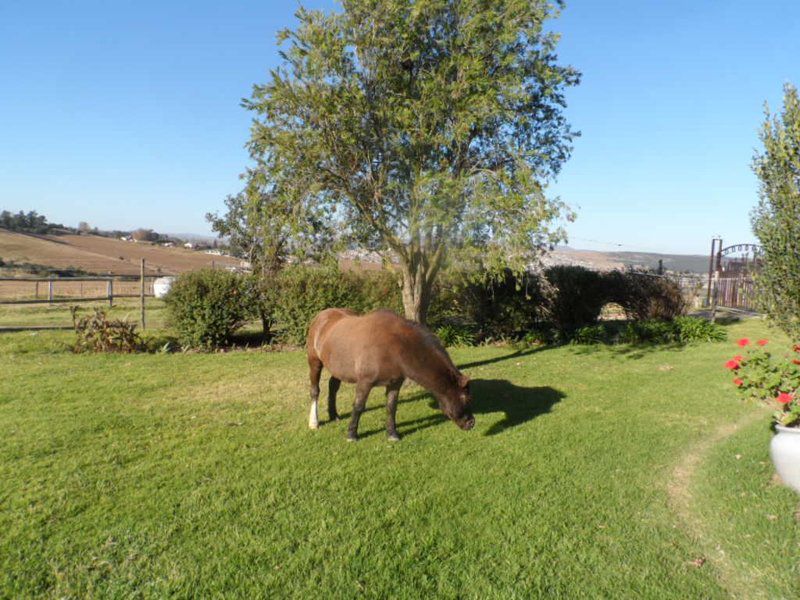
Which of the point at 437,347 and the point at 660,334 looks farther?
→ the point at 660,334

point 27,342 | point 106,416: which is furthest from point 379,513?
point 27,342

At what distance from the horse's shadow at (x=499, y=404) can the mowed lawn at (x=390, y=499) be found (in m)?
0.06

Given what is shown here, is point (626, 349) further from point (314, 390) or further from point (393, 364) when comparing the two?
point (314, 390)

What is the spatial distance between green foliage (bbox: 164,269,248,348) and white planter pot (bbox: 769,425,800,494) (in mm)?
12400

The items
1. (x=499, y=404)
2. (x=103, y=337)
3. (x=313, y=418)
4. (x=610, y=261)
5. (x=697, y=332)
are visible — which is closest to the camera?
(x=313, y=418)

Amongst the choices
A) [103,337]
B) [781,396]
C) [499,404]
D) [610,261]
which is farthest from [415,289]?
[610,261]

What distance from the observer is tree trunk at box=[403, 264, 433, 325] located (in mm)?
10812

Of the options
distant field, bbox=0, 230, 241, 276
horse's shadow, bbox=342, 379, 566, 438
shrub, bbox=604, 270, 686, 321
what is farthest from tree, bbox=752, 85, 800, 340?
distant field, bbox=0, 230, 241, 276

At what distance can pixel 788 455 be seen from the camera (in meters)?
5.18

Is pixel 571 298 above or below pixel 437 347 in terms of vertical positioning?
above

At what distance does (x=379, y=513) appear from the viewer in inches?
189

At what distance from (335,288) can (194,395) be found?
6331mm

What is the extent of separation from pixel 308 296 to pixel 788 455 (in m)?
11.5

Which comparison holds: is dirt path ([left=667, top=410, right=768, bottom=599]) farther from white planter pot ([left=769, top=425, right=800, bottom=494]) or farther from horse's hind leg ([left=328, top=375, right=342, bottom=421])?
horse's hind leg ([left=328, top=375, right=342, bottom=421])
